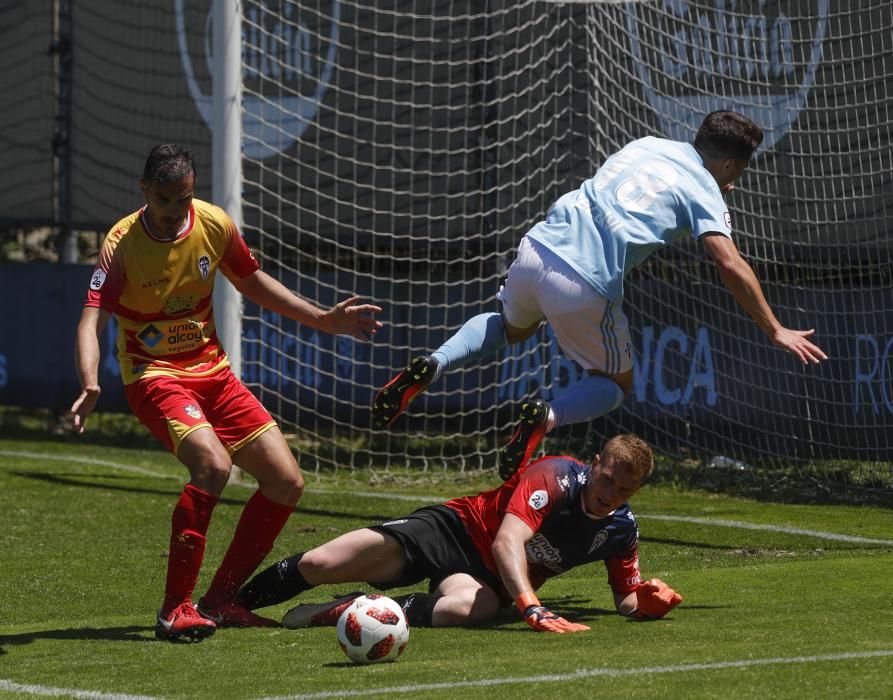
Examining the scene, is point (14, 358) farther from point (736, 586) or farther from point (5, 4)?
point (736, 586)

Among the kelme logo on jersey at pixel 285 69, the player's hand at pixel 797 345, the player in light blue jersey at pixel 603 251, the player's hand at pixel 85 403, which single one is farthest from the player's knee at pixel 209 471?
the kelme logo on jersey at pixel 285 69

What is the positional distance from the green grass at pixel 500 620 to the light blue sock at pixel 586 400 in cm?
86

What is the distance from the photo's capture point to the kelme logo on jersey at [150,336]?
652cm

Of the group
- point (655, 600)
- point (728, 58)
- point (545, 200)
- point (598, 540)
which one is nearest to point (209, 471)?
point (598, 540)

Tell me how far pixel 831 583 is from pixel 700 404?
5408 millimetres

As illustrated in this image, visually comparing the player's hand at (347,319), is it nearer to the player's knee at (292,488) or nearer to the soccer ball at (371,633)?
the player's knee at (292,488)

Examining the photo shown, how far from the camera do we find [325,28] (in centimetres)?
1393

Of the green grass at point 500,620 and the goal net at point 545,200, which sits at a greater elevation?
the goal net at point 545,200

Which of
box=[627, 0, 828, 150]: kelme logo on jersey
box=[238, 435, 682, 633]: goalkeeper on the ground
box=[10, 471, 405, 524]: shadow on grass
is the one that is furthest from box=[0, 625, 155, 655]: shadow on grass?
box=[627, 0, 828, 150]: kelme logo on jersey

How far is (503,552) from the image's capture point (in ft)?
19.8

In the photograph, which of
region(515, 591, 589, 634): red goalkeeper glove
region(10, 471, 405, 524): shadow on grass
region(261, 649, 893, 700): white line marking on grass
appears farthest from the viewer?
region(10, 471, 405, 524): shadow on grass

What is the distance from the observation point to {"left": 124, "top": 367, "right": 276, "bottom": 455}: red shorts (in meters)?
6.32

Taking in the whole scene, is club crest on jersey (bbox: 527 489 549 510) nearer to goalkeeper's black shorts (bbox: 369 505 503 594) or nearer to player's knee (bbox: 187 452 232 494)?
goalkeeper's black shorts (bbox: 369 505 503 594)

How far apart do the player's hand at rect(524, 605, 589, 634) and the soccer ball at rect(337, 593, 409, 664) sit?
23.3 inches
